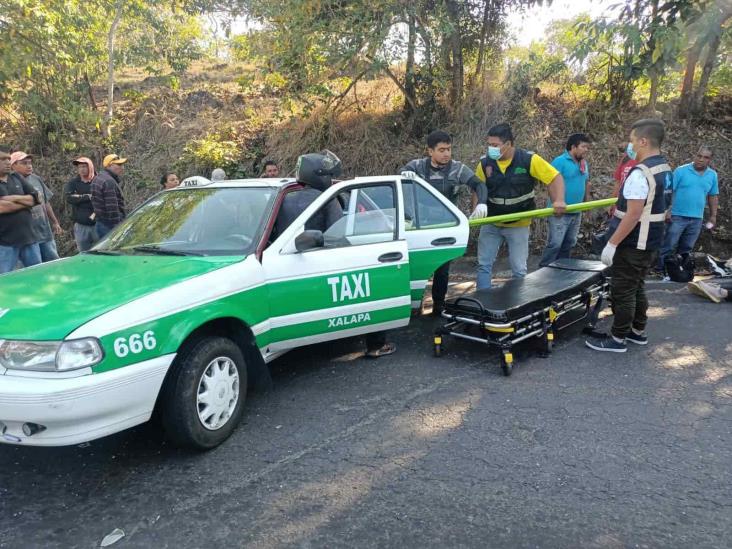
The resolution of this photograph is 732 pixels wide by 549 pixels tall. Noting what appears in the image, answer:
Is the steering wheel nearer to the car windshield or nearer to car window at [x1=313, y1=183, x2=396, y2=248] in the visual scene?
the car windshield

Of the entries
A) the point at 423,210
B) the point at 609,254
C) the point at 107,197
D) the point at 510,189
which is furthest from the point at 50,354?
the point at 107,197

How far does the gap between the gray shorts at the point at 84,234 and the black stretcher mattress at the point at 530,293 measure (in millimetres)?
5186

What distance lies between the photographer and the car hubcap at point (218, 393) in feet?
10.2

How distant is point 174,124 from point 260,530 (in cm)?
1179

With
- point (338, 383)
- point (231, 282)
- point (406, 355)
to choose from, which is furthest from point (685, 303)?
point (231, 282)

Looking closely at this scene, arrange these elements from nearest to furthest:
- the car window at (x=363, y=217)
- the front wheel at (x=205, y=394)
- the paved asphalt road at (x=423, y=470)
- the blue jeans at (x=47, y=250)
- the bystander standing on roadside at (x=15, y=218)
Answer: the paved asphalt road at (x=423, y=470) → the front wheel at (x=205, y=394) → the car window at (x=363, y=217) → the bystander standing on roadside at (x=15, y=218) → the blue jeans at (x=47, y=250)

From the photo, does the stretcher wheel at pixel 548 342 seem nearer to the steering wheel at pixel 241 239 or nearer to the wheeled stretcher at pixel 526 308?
the wheeled stretcher at pixel 526 308

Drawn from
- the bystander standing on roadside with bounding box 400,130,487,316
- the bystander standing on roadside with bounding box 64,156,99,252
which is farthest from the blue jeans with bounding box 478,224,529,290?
the bystander standing on roadside with bounding box 64,156,99,252

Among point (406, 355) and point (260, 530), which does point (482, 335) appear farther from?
point (260, 530)

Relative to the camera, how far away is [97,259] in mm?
3684

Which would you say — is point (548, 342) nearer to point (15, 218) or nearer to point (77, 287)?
point (77, 287)

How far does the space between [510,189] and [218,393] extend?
3704 mm

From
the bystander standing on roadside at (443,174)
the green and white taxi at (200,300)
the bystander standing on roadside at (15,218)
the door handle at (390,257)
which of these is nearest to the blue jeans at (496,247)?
the bystander standing on roadside at (443,174)

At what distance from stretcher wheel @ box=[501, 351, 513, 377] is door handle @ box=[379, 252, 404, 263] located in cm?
115
